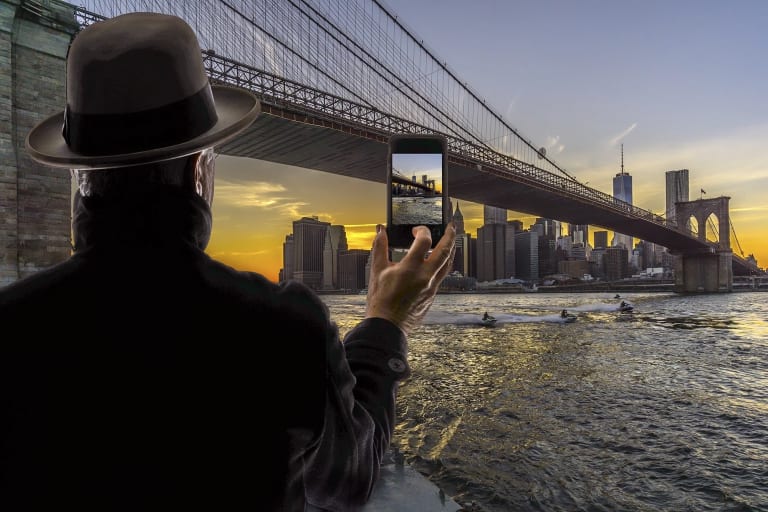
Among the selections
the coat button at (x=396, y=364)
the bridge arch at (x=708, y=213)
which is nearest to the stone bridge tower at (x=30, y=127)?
the coat button at (x=396, y=364)

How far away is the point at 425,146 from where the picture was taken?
1515 mm

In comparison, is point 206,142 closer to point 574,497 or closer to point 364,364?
point 364,364

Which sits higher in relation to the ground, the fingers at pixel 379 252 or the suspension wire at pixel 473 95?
the suspension wire at pixel 473 95

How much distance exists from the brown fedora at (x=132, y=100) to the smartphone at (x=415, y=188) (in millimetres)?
610

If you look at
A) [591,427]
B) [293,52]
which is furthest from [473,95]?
[591,427]

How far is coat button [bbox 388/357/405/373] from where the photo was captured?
38.1 inches

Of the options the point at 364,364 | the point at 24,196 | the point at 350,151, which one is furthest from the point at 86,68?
the point at 350,151

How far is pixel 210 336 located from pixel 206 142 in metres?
0.34

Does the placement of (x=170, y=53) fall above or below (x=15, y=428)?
above

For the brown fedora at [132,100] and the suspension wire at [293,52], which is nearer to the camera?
the brown fedora at [132,100]

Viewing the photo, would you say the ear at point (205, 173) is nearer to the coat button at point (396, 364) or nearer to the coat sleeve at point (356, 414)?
the coat sleeve at point (356, 414)

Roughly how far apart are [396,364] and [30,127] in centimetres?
2189

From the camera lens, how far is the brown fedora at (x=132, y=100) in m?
0.78

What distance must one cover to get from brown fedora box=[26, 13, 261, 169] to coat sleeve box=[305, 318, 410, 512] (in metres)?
0.48
